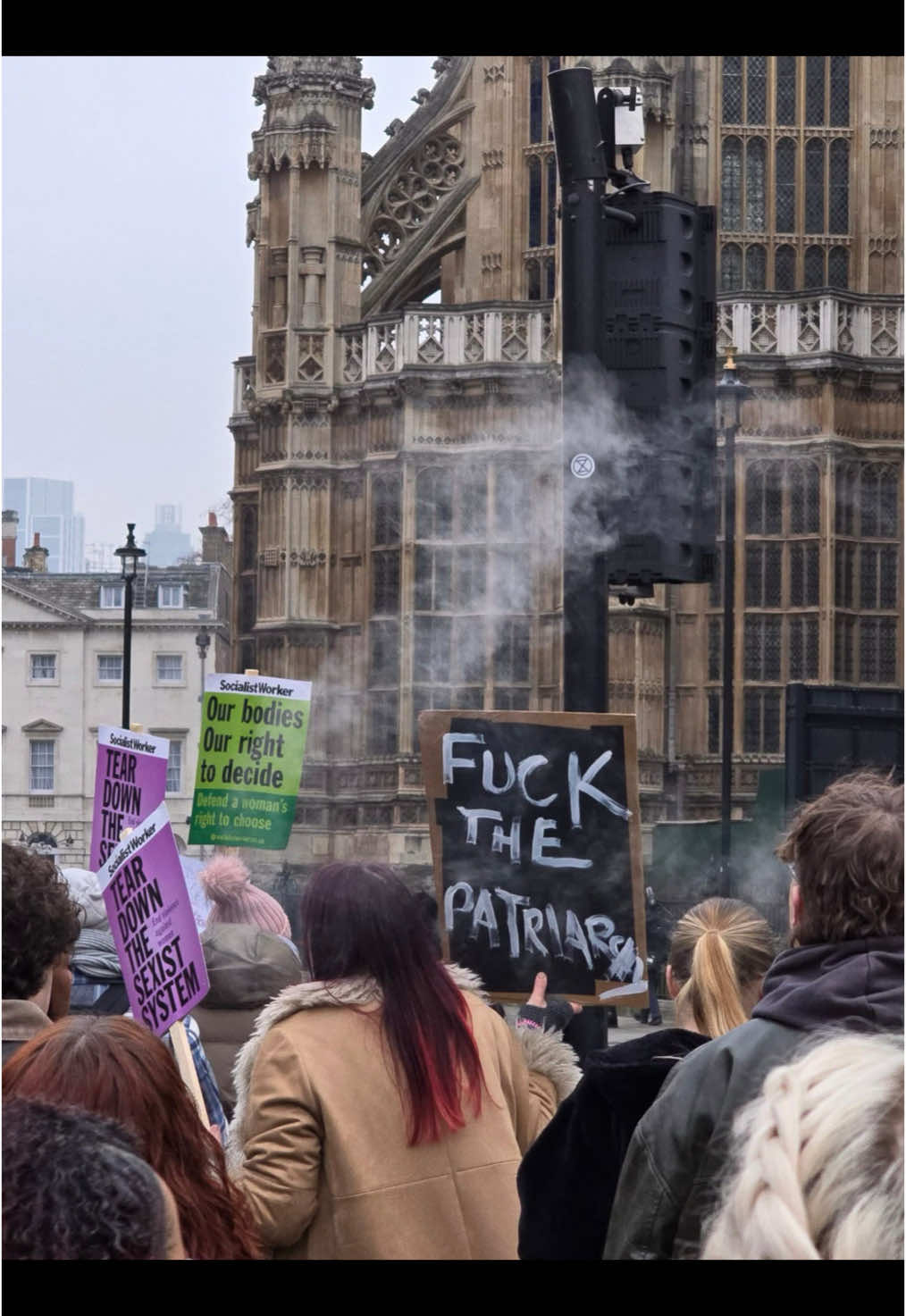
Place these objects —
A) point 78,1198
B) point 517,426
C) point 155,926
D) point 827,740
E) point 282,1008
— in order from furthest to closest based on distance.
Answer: point 517,426 < point 827,740 < point 155,926 < point 282,1008 < point 78,1198

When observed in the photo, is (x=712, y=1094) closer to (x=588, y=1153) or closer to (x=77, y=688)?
(x=588, y=1153)

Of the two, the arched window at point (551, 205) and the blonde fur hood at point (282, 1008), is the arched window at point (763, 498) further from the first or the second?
the blonde fur hood at point (282, 1008)

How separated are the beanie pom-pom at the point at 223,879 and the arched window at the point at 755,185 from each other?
77.9 feet

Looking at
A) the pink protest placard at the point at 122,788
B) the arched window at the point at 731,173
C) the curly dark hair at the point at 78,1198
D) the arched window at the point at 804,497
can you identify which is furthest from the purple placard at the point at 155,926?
the arched window at the point at 731,173

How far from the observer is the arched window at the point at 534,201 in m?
29.4

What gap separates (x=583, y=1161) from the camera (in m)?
3.61

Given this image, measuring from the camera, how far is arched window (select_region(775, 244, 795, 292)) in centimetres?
2883

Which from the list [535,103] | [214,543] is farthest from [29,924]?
[214,543]

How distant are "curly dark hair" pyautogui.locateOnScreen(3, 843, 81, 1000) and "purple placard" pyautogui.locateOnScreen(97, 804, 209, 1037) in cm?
53

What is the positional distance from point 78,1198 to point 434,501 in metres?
26.4

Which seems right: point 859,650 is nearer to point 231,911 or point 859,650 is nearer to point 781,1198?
point 231,911
